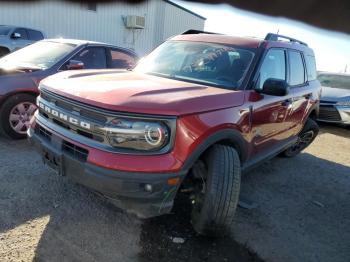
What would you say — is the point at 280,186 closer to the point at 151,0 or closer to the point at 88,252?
the point at 88,252

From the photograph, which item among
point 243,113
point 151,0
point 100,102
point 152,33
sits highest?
point 151,0

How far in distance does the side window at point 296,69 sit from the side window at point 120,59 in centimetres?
312

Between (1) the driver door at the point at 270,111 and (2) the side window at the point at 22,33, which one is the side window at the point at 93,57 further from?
(2) the side window at the point at 22,33

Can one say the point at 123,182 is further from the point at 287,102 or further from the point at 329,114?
the point at 329,114

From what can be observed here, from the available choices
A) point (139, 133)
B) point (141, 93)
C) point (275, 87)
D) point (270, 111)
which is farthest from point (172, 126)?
point (270, 111)

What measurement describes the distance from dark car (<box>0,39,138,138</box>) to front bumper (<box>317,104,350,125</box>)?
17.9 feet

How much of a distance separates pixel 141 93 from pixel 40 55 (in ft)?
12.1

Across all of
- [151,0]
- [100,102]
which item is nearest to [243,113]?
[100,102]

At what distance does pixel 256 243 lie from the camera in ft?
10.3

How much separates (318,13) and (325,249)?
3.10 m

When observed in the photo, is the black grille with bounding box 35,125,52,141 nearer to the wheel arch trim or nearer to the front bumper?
the wheel arch trim

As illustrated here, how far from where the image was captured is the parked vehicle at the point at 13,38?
12.4m

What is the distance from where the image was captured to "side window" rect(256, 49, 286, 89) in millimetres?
3684

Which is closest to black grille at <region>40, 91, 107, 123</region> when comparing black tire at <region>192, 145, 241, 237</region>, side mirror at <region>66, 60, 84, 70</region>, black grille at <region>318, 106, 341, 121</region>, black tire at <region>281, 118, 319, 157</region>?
black tire at <region>192, 145, 241, 237</region>
